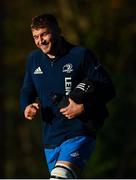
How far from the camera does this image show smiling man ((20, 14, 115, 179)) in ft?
24.5

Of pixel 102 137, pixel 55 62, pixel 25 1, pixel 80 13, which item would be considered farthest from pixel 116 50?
pixel 55 62

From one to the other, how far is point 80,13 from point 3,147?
3438 millimetres

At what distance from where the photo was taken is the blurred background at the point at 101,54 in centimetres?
1525

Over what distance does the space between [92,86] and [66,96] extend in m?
0.25

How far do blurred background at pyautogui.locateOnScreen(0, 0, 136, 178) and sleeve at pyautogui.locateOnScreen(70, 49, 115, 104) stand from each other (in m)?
7.13

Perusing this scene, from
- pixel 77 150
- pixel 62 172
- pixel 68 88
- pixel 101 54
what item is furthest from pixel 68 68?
pixel 101 54

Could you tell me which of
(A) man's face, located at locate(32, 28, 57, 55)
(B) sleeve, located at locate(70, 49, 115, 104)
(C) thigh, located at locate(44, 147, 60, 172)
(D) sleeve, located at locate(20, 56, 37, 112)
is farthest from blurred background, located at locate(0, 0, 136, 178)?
(A) man's face, located at locate(32, 28, 57, 55)

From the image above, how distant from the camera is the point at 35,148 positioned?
75.1ft

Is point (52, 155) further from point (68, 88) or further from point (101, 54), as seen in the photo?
point (101, 54)

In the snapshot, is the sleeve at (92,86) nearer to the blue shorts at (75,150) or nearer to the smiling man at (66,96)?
the smiling man at (66,96)

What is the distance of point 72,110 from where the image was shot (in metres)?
7.36

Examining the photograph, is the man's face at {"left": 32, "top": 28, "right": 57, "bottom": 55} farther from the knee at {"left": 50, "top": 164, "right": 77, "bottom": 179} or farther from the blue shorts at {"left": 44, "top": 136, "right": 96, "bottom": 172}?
the knee at {"left": 50, "top": 164, "right": 77, "bottom": 179}

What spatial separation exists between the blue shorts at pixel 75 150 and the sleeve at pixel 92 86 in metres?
0.35

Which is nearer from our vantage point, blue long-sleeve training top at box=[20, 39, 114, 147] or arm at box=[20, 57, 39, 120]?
blue long-sleeve training top at box=[20, 39, 114, 147]
